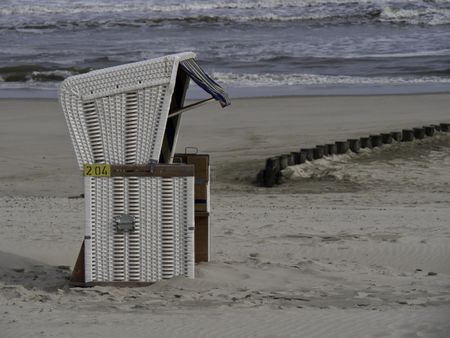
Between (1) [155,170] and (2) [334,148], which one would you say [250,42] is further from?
(1) [155,170]

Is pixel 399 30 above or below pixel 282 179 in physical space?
above

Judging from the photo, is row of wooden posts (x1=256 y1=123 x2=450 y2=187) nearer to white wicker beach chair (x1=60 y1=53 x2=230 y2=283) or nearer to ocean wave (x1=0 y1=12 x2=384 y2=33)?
white wicker beach chair (x1=60 y1=53 x2=230 y2=283)

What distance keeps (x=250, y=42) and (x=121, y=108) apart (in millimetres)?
24224

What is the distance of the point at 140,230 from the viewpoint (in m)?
6.70

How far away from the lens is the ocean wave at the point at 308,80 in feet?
70.6

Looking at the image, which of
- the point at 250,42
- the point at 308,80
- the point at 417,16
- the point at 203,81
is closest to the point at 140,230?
the point at 203,81

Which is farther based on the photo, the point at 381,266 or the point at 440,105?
the point at 440,105

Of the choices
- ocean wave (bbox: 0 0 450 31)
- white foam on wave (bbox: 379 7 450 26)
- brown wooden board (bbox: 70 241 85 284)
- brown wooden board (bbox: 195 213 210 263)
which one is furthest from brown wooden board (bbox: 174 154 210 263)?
ocean wave (bbox: 0 0 450 31)

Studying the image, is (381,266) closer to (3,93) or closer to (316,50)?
(3,93)

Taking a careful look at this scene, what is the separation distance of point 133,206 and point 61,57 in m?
21.4

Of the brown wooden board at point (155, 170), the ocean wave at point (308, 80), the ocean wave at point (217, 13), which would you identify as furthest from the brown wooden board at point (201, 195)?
the ocean wave at point (217, 13)

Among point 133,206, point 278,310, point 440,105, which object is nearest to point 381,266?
point 278,310

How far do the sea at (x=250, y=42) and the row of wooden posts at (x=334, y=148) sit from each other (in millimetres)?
5415

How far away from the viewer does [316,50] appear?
27.7m
